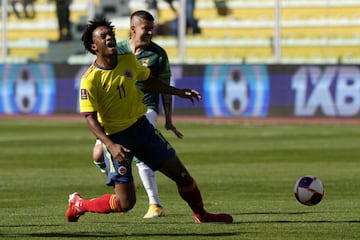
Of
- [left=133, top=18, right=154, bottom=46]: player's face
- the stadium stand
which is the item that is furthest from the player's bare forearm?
the stadium stand

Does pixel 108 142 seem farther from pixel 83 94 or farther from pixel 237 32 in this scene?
pixel 237 32

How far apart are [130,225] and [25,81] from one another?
23.6 meters

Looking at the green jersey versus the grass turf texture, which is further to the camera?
the green jersey

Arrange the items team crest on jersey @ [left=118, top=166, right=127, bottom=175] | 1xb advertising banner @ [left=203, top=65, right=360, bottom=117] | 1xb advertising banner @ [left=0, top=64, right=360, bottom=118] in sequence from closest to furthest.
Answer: team crest on jersey @ [left=118, top=166, right=127, bottom=175]
1xb advertising banner @ [left=203, top=65, right=360, bottom=117]
1xb advertising banner @ [left=0, top=64, right=360, bottom=118]

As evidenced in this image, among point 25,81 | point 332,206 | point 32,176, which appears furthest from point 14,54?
point 332,206

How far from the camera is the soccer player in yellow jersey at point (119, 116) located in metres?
9.88

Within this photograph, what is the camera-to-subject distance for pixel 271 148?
2212 cm

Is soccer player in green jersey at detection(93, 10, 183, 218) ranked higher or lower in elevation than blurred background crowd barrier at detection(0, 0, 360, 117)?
higher

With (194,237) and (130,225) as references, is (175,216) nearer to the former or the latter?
(130,225)

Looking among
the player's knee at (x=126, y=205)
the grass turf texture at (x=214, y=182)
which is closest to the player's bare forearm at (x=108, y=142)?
the player's knee at (x=126, y=205)

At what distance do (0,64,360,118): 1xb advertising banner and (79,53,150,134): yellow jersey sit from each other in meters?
19.7

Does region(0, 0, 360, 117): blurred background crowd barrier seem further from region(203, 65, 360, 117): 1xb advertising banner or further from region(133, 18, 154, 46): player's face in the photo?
region(133, 18, 154, 46): player's face

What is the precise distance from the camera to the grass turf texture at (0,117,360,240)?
33.5 ft

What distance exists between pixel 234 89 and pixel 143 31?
1978 cm
